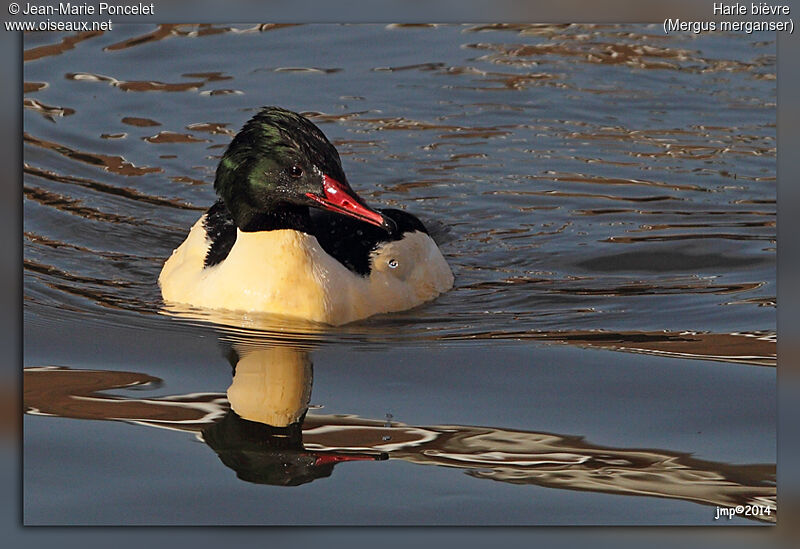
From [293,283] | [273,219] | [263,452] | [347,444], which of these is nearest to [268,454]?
[263,452]

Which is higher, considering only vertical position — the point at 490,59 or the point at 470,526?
the point at 490,59

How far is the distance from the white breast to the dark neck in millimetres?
37

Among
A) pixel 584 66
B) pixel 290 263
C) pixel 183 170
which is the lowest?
pixel 290 263

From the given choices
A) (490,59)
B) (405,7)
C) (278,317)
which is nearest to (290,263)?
(278,317)

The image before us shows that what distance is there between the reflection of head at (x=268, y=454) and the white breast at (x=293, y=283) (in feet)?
5.35

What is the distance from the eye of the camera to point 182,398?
7496 mm

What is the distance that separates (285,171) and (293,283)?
74 cm

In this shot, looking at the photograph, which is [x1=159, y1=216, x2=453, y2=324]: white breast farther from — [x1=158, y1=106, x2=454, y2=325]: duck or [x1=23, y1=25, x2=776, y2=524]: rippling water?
[x1=23, y1=25, x2=776, y2=524]: rippling water

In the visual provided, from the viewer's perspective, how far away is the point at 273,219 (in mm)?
8766

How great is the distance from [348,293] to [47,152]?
4458mm

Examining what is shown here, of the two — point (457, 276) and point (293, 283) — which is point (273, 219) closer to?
point (293, 283)

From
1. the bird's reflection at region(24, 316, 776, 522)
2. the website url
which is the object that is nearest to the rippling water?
the bird's reflection at region(24, 316, 776, 522)

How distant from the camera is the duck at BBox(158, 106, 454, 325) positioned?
333 inches

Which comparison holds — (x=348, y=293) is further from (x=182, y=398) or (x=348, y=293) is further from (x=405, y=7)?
(x=405, y=7)
